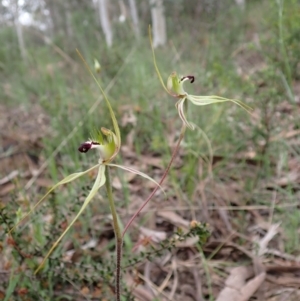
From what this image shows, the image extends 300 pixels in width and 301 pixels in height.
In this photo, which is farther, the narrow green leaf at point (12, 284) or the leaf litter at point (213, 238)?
the leaf litter at point (213, 238)

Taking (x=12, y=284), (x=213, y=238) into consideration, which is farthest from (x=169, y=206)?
(x=12, y=284)

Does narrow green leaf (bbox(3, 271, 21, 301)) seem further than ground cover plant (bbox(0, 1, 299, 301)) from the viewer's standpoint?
No

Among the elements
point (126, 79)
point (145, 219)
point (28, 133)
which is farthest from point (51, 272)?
point (126, 79)

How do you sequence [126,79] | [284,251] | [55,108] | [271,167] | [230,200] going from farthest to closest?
[126,79] → [55,108] → [271,167] → [230,200] → [284,251]

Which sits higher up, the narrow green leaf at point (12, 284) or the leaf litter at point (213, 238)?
the leaf litter at point (213, 238)

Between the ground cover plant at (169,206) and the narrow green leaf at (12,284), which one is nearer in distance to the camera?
the narrow green leaf at (12,284)

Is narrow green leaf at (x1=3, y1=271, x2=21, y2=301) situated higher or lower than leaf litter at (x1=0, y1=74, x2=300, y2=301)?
lower

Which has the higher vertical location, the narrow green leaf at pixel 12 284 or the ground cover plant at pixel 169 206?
the ground cover plant at pixel 169 206

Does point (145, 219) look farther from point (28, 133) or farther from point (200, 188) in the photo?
point (28, 133)

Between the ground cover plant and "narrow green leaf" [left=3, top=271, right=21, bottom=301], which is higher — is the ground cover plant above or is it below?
above

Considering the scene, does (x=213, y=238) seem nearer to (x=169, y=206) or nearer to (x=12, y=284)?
(x=169, y=206)

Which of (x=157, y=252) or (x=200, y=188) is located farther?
(x=200, y=188)
